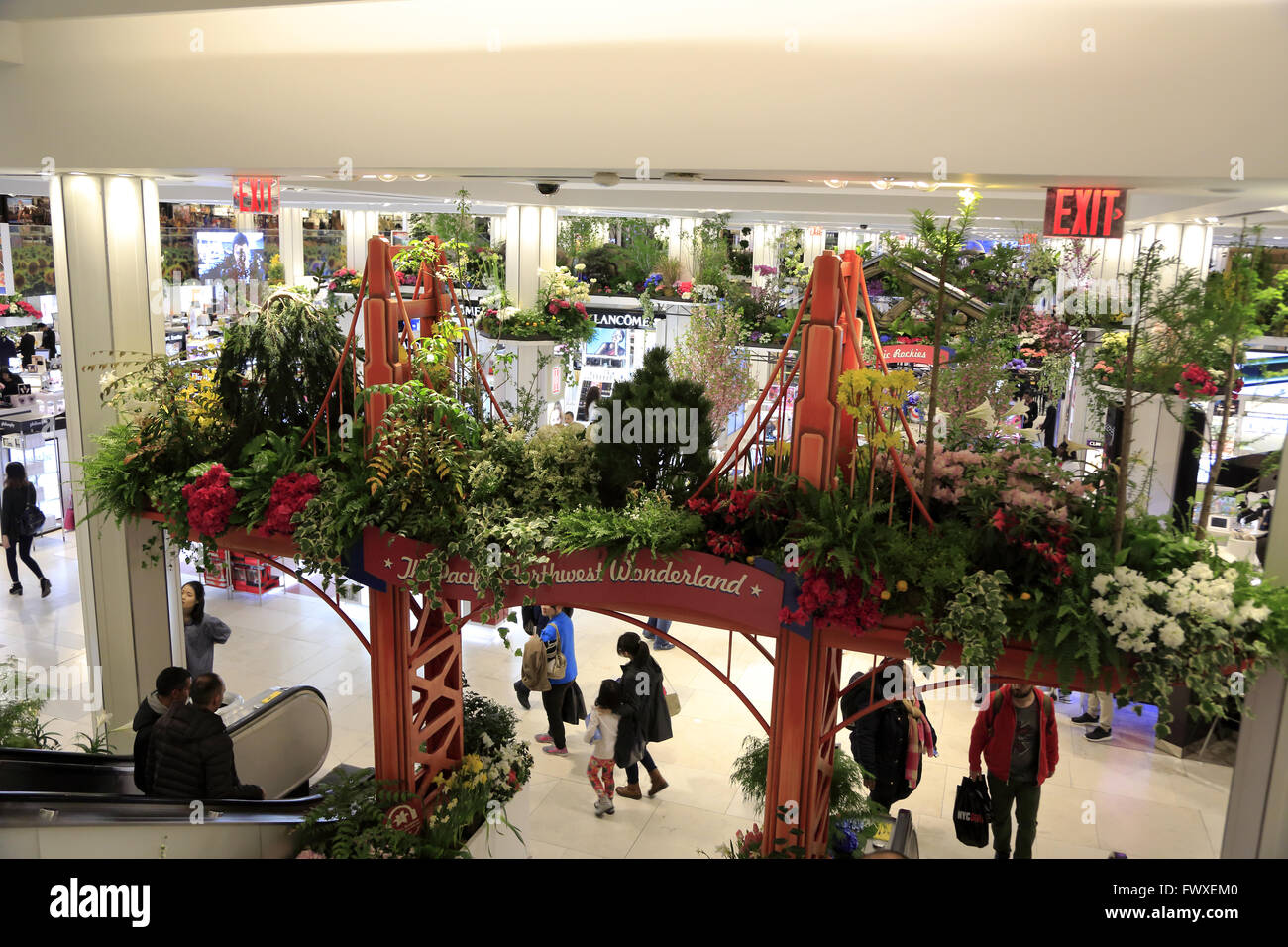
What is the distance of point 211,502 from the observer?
534 cm

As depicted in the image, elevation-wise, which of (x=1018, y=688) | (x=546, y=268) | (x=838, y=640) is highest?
(x=546, y=268)

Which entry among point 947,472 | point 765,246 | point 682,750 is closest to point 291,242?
point 765,246

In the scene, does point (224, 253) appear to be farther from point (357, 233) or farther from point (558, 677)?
point (558, 677)

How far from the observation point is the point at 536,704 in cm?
852

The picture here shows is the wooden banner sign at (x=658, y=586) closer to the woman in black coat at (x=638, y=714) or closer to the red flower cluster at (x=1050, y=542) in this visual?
the red flower cluster at (x=1050, y=542)

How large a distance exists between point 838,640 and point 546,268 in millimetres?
7081

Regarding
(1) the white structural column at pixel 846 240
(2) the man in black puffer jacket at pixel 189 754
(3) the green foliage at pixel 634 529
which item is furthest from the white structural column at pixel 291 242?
(3) the green foliage at pixel 634 529

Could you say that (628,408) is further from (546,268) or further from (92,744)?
(546,268)

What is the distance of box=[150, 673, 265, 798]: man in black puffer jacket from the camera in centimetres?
537

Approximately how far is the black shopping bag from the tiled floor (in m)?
0.52

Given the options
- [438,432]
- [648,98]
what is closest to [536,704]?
[438,432]

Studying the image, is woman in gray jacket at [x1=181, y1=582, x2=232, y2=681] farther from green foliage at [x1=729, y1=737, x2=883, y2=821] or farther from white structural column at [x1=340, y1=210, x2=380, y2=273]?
white structural column at [x1=340, y1=210, x2=380, y2=273]

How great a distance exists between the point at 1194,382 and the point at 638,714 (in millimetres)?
4217

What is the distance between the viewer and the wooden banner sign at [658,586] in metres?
4.51
